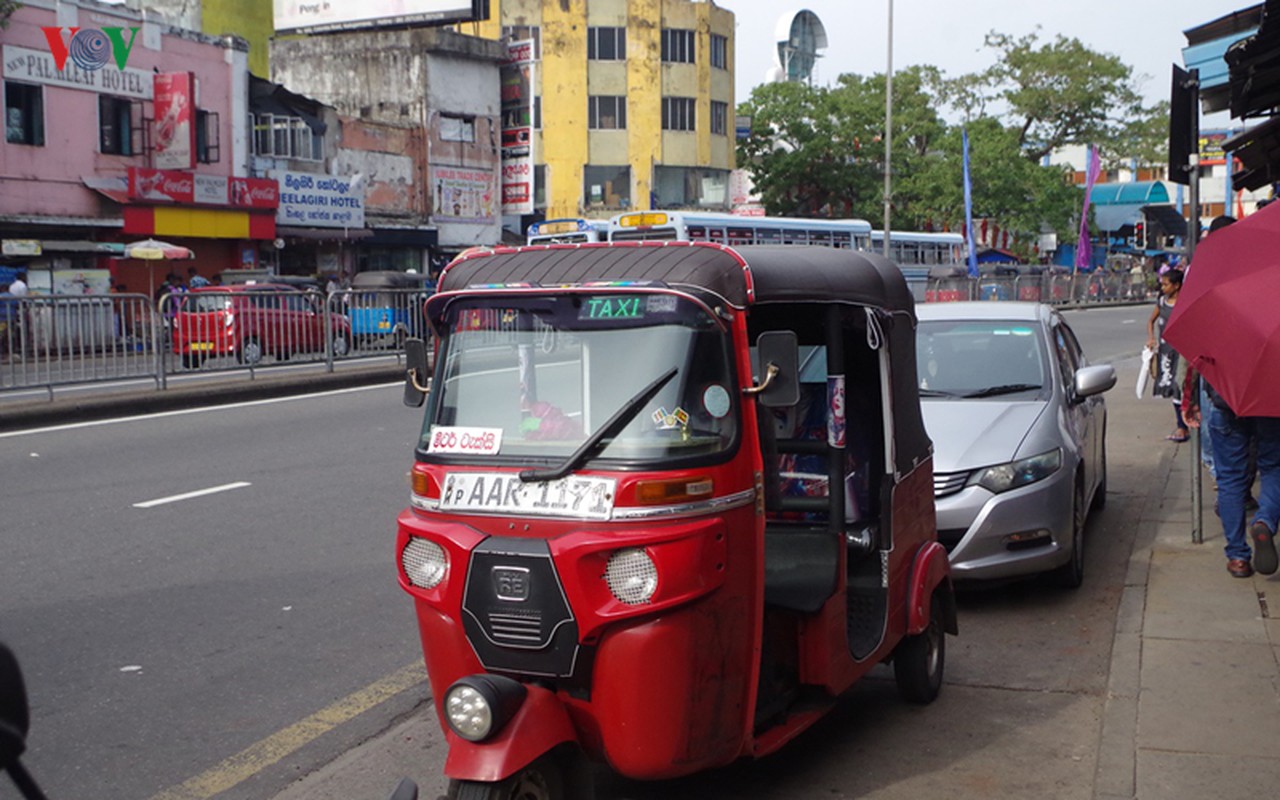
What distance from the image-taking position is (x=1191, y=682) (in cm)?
585

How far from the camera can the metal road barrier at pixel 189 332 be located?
15.2 metres

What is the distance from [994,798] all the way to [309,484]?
23.8 feet

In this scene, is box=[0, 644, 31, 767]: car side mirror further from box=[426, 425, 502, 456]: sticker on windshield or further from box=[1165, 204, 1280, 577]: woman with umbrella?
box=[1165, 204, 1280, 577]: woman with umbrella

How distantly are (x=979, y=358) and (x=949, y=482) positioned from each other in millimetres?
1664

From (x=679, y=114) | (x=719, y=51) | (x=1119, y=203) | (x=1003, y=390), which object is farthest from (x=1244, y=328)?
(x=1119, y=203)

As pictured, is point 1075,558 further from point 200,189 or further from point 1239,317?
point 200,189

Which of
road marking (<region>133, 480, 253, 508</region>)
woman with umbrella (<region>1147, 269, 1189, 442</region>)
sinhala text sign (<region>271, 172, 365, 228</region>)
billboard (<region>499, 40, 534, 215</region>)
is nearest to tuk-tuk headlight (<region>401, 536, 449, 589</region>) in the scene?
road marking (<region>133, 480, 253, 508</region>)

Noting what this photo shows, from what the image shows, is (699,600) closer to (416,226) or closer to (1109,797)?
(1109,797)

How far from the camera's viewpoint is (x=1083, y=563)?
28.0ft

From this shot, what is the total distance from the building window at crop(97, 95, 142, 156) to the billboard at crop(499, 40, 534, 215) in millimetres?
17079

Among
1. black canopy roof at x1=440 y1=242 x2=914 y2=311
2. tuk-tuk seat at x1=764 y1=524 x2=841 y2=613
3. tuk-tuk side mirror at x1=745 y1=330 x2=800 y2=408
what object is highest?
black canopy roof at x1=440 y1=242 x2=914 y2=311

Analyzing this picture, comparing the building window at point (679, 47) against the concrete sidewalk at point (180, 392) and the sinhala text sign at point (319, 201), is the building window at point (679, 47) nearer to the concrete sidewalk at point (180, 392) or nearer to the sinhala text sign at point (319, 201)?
the sinhala text sign at point (319, 201)

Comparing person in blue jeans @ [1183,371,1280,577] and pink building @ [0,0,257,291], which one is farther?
pink building @ [0,0,257,291]

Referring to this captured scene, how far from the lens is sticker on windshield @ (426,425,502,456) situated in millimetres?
4430
